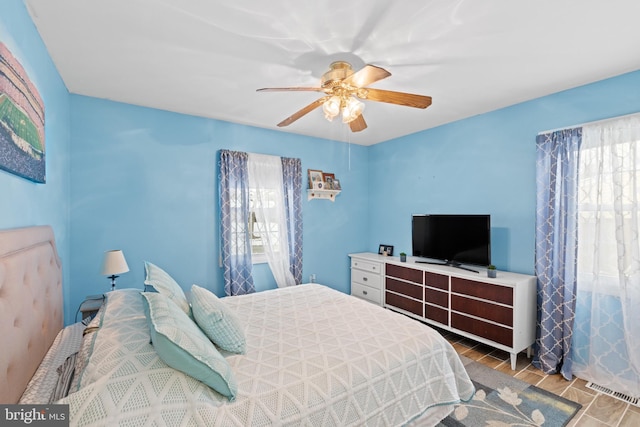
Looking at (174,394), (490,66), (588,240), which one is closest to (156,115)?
(174,394)

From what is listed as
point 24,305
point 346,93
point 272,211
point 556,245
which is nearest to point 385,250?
point 272,211

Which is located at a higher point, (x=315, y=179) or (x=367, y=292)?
(x=315, y=179)

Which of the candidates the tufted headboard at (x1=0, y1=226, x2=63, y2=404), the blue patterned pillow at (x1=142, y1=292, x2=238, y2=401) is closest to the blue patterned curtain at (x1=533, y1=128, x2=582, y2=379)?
the blue patterned pillow at (x1=142, y1=292, x2=238, y2=401)

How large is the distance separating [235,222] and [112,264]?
130 centimetres

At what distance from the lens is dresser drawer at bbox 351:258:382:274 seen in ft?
13.3

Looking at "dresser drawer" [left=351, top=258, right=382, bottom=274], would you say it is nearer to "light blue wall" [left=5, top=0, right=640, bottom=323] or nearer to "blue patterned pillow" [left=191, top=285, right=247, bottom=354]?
"light blue wall" [left=5, top=0, right=640, bottom=323]

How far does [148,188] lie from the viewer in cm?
303

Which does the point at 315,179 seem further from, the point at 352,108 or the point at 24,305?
the point at 24,305

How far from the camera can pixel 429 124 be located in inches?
145

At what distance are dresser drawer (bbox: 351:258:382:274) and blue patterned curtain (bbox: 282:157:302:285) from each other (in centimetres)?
97

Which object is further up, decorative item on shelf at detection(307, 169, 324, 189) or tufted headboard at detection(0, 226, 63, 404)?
decorative item on shelf at detection(307, 169, 324, 189)

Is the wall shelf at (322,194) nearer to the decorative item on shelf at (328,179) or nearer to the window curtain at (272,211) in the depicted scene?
the decorative item on shelf at (328,179)

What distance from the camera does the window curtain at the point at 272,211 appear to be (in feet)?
11.9

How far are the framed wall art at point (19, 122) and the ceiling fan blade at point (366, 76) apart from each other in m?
1.67
